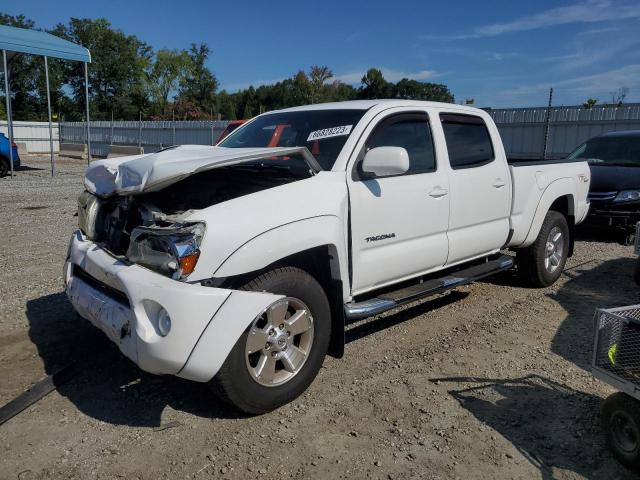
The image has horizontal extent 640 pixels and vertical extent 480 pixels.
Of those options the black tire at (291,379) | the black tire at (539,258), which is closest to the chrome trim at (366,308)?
the black tire at (291,379)

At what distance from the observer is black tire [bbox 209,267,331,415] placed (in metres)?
3.00

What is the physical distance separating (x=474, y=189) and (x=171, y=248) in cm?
293

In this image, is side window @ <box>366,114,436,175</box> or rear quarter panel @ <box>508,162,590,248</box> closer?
side window @ <box>366,114,436,175</box>

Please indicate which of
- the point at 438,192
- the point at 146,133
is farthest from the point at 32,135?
the point at 438,192

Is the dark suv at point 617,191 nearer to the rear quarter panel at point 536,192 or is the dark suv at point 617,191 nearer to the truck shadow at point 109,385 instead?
the rear quarter panel at point 536,192

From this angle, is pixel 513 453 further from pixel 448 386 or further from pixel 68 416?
pixel 68 416

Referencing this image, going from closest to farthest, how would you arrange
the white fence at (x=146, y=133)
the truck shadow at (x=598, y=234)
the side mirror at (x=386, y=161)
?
the side mirror at (x=386, y=161)
the truck shadow at (x=598, y=234)
the white fence at (x=146, y=133)

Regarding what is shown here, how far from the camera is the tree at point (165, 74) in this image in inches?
2662

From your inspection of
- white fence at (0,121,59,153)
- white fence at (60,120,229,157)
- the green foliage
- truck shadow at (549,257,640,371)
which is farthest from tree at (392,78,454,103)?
truck shadow at (549,257,640,371)

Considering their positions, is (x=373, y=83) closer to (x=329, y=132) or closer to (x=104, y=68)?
(x=104, y=68)

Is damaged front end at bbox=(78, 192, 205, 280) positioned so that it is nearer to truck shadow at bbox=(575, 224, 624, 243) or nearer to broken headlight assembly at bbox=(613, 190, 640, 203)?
broken headlight assembly at bbox=(613, 190, 640, 203)

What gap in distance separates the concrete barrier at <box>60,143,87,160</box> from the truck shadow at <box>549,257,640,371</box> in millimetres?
26013

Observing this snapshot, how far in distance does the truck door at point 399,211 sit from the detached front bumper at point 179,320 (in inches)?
39.5

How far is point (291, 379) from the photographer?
11.0ft
